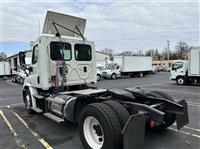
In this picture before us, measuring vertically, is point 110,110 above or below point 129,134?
above

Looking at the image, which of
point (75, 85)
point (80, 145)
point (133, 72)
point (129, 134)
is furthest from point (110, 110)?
point (133, 72)

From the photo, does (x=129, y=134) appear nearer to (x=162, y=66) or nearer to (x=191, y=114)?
(x=191, y=114)

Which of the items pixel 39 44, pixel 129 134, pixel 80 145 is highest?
pixel 39 44

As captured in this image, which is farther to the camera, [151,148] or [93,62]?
[93,62]

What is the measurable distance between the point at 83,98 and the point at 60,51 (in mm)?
2298

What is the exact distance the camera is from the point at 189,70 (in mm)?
19156

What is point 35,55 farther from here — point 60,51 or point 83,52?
point 83,52

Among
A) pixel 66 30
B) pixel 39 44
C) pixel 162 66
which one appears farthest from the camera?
pixel 162 66

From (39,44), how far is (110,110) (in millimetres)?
3904

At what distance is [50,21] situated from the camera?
748 cm

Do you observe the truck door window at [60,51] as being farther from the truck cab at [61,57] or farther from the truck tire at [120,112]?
Answer: the truck tire at [120,112]

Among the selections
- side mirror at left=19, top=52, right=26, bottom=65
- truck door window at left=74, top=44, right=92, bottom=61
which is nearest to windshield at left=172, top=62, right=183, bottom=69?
truck door window at left=74, top=44, right=92, bottom=61

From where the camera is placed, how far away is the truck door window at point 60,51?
720 centimetres

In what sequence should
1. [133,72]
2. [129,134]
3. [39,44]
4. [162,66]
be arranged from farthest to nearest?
1. [162,66]
2. [133,72]
3. [39,44]
4. [129,134]
